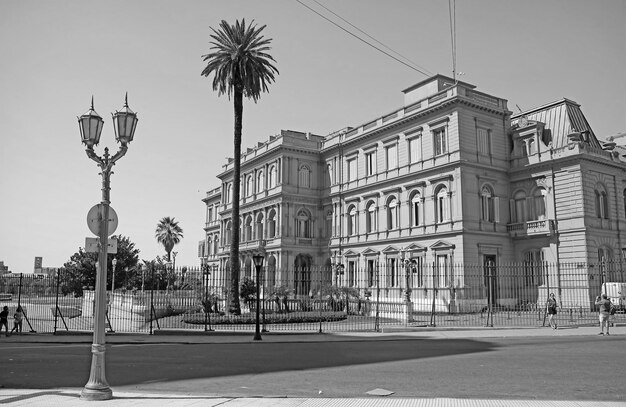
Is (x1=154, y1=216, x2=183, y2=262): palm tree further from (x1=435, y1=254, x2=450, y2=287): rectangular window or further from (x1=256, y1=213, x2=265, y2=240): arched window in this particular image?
(x1=435, y1=254, x2=450, y2=287): rectangular window

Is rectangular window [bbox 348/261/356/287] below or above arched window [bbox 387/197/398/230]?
below

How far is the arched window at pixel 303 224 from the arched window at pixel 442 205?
19.0 meters

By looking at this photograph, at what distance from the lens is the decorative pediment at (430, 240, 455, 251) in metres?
42.0

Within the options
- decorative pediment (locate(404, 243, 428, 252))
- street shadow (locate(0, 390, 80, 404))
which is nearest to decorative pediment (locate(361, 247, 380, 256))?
decorative pediment (locate(404, 243, 428, 252))

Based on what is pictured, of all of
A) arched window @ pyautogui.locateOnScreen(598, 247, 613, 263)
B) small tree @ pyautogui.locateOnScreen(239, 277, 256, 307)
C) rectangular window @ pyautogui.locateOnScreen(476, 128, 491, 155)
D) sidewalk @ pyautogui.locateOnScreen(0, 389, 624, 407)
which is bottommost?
sidewalk @ pyautogui.locateOnScreen(0, 389, 624, 407)

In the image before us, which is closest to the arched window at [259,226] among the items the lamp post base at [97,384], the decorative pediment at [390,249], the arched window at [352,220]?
the arched window at [352,220]

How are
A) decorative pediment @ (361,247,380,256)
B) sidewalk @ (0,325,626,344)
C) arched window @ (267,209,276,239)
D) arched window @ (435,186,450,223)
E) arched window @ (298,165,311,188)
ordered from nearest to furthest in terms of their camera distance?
sidewalk @ (0,325,626,344) → arched window @ (435,186,450,223) → decorative pediment @ (361,247,380,256) → arched window @ (298,165,311,188) → arched window @ (267,209,276,239)

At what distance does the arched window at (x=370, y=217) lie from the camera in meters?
51.7

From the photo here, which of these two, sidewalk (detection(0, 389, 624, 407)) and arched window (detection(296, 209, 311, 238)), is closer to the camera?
sidewalk (detection(0, 389, 624, 407))

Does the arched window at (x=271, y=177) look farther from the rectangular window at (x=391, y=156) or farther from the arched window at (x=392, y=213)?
the arched window at (x=392, y=213)

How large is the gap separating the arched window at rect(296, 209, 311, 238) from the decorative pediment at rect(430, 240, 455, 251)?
18.7 metres

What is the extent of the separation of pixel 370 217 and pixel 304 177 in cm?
1069

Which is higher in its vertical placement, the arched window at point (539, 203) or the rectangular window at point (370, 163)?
the rectangular window at point (370, 163)

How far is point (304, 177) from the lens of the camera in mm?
59969
